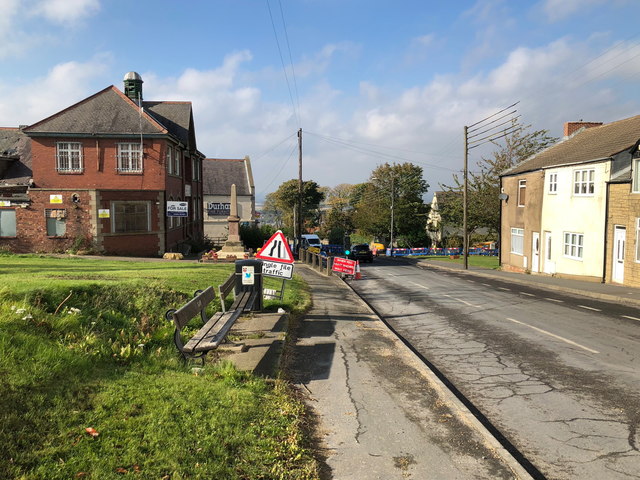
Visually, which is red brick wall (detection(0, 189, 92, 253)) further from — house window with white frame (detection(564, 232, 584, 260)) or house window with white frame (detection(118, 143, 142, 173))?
house window with white frame (detection(564, 232, 584, 260))

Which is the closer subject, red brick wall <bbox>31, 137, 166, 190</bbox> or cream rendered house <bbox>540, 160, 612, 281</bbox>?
cream rendered house <bbox>540, 160, 612, 281</bbox>

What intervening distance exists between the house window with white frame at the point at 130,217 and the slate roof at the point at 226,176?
32.9m

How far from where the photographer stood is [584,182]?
24.4 metres

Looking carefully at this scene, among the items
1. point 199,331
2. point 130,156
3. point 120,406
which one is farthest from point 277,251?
point 130,156

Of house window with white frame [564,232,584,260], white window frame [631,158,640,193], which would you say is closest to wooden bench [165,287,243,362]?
white window frame [631,158,640,193]

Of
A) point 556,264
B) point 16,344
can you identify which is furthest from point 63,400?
point 556,264

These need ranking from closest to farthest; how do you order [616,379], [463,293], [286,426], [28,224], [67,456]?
[67,456]
[286,426]
[616,379]
[463,293]
[28,224]

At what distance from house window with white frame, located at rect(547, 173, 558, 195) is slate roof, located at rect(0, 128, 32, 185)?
3175 cm

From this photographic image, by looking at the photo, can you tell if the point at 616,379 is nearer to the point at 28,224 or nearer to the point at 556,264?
the point at 556,264

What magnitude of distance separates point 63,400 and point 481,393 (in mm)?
5728

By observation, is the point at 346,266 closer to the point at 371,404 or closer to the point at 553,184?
the point at 553,184

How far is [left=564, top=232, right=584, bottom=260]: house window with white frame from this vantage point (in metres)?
24.8

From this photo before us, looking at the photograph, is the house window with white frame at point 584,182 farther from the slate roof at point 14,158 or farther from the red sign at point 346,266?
the slate roof at point 14,158

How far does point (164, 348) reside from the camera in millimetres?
7367
